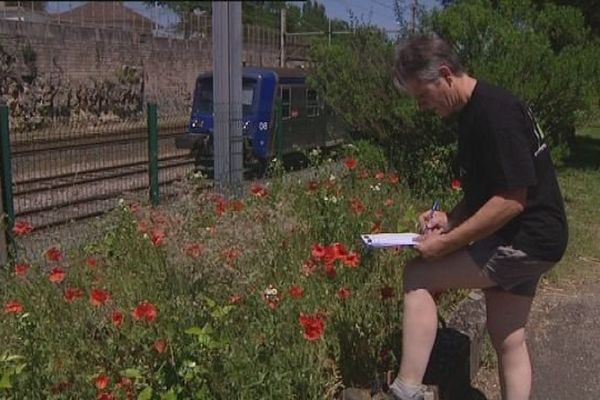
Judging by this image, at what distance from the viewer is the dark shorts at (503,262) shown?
132 inches

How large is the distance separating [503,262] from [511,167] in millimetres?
442

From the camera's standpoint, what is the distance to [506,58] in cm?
843

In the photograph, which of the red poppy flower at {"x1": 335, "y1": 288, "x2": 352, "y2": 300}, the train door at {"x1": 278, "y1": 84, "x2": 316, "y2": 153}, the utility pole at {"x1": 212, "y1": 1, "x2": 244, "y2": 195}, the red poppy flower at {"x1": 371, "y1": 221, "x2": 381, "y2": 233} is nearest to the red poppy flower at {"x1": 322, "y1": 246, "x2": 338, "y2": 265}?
the red poppy flower at {"x1": 335, "y1": 288, "x2": 352, "y2": 300}

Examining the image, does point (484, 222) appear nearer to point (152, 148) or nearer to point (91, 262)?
point (91, 262)

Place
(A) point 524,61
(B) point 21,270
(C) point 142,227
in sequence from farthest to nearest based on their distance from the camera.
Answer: (A) point 524,61
(C) point 142,227
(B) point 21,270

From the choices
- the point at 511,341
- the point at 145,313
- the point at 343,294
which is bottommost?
the point at 511,341

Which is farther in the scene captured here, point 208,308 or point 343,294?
point 343,294

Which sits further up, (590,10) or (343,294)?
(590,10)

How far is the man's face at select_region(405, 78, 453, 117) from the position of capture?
3.23 meters

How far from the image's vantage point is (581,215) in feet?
32.9

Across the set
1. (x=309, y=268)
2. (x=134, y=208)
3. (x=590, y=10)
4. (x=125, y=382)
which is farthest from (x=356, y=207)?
(x=590, y=10)

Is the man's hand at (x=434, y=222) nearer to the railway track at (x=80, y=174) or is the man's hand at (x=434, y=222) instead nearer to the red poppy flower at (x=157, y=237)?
the red poppy flower at (x=157, y=237)

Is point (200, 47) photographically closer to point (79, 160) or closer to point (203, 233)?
point (79, 160)

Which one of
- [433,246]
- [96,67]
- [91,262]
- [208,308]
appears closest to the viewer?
[433,246]
